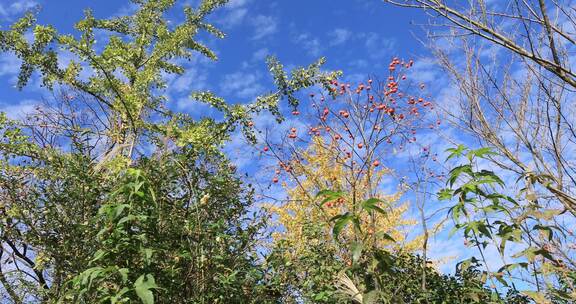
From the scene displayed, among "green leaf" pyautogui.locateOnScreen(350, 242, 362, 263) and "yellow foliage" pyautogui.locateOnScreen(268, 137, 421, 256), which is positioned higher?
"yellow foliage" pyautogui.locateOnScreen(268, 137, 421, 256)

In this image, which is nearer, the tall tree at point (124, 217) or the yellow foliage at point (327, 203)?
the tall tree at point (124, 217)

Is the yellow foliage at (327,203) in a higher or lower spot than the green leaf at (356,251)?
higher

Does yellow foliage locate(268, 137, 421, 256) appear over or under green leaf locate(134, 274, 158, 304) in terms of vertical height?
over

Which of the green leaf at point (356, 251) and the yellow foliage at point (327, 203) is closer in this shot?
the green leaf at point (356, 251)

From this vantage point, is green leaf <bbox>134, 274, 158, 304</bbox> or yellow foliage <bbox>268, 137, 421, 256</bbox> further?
yellow foliage <bbox>268, 137, 421, 256</bbox>

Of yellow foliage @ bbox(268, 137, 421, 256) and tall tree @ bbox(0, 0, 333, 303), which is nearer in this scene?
tall tree @ bbox(0, 0, 333, 303)

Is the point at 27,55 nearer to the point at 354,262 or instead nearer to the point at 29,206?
the point at 29,206

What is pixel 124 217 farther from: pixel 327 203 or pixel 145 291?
pixel 327 203

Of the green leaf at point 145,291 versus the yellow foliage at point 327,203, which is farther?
the yellow foliage at point 327,203

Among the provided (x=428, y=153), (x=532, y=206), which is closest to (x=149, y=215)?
(x=532, y=206)

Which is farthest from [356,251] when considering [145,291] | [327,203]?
[327,203]

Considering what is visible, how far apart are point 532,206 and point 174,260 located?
1.63m

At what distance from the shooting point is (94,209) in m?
3.20

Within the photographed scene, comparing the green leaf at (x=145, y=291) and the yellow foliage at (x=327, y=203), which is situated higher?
the yellow foliage at (x=327, y=203)
